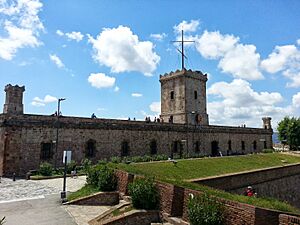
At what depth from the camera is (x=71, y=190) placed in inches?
618

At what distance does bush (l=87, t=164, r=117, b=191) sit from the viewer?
43.9 ft

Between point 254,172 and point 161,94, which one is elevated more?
point 161,94

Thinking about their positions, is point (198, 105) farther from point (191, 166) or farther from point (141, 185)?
point (141, 185)

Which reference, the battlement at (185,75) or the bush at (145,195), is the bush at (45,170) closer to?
the bush at (145,195)

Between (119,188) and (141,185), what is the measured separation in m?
3.12

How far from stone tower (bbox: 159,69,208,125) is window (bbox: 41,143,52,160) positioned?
21.4 m

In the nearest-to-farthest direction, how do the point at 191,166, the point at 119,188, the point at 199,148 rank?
the point at 119,188 < the point at 191,166 < the point at 199,148

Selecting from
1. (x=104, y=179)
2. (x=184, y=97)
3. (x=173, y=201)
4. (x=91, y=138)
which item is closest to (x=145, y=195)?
(x=173, y=201)

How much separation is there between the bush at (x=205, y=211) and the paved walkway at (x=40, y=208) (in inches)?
174

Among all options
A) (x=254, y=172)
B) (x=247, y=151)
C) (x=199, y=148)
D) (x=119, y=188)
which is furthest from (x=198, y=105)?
(x=119, y=188)

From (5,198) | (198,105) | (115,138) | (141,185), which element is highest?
(198,105)

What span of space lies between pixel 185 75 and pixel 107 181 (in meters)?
29.7

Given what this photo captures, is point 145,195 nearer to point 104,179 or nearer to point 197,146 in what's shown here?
point 104,179

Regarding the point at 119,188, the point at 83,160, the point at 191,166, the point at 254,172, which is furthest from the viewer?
the point at 83,160
